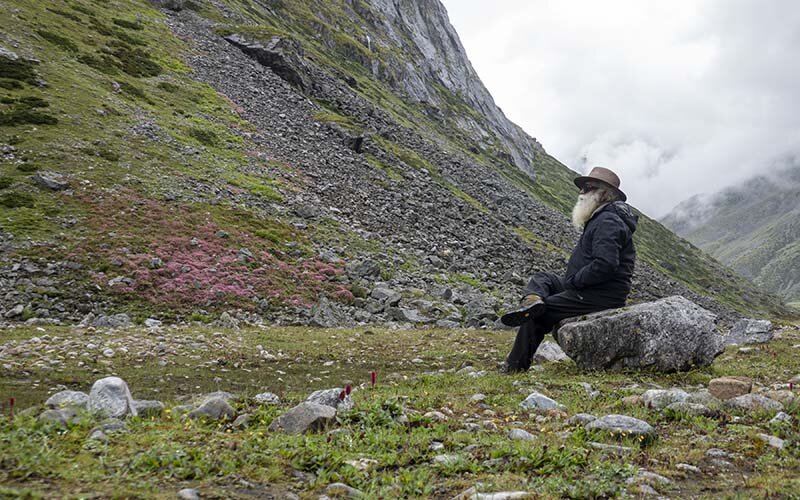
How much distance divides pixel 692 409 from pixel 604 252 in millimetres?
3787

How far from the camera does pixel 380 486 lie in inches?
174

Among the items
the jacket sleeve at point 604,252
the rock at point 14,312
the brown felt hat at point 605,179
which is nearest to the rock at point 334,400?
the jacket sleeve at point 604,252

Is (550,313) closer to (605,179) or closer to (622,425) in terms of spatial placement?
(605,179)

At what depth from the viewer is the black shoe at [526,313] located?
9695 mm

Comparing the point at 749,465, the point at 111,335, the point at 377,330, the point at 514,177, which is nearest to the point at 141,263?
the point at 111,335

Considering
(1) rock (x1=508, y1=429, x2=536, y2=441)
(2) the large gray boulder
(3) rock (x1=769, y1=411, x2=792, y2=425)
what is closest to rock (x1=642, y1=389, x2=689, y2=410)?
(3) rock (x1=769, y1=411, x2=792, y2=425)

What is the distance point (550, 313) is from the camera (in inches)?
403

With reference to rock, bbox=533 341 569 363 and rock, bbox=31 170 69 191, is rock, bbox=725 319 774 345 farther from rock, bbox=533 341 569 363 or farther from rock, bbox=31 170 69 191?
rock, bbox=31 170 69 191

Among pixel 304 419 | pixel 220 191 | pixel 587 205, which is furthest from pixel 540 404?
pixel 220 191

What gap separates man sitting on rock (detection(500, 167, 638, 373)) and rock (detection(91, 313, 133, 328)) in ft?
40.6

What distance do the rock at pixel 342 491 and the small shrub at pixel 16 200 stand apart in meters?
22.7

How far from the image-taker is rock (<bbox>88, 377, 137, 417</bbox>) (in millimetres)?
5688

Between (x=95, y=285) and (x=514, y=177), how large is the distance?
104510 mm

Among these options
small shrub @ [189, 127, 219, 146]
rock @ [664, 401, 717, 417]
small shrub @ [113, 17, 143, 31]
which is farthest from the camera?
small shrub @ [113, 17, 143, 31]
